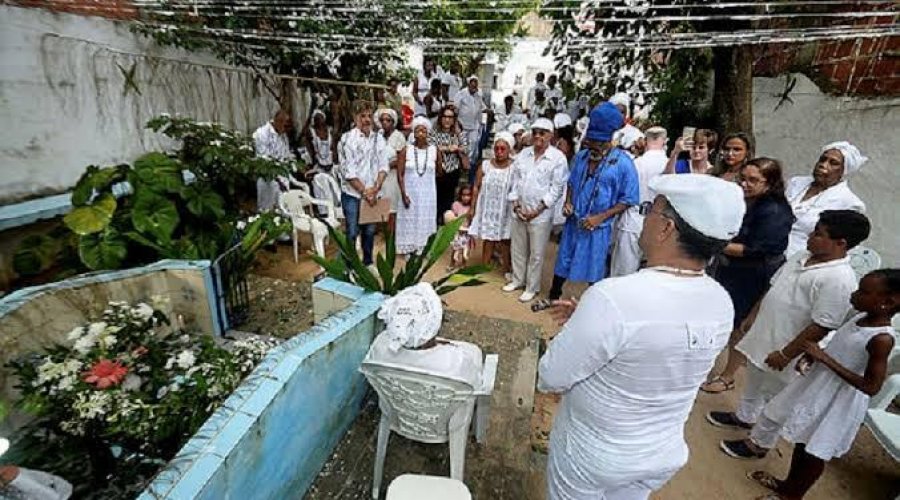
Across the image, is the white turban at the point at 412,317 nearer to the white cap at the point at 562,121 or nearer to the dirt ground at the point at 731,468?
the dirt ground at the point at 731,468

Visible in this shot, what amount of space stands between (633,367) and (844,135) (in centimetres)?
492

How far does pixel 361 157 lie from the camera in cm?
481

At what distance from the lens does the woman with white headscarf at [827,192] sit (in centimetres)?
306

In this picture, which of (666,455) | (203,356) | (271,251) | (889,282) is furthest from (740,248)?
(271,251)

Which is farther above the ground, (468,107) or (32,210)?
(468,107)

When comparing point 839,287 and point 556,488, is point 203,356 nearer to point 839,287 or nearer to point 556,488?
point 556,488

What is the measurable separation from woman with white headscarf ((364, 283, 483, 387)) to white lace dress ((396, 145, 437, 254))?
3.29 metres

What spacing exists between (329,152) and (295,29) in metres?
1.66

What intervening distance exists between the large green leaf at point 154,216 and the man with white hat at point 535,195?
303 cm

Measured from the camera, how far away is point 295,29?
6184 millimetres

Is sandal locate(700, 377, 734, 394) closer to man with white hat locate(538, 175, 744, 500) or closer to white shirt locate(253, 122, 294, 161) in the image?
man with white hat locate(538, 175, 744, 500)

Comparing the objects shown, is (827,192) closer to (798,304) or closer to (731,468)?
(798,304)

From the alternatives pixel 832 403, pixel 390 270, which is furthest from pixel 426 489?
pixel 832 403

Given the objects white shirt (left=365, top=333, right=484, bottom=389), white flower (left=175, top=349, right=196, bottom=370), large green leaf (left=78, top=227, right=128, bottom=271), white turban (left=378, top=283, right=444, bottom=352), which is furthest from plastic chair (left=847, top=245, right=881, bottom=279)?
large green leaf (left=78, top=227, right=128, bottom=271)
